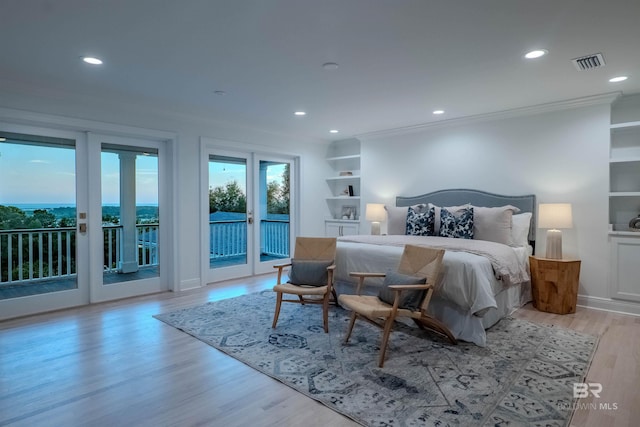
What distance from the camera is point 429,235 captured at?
480 centimetres

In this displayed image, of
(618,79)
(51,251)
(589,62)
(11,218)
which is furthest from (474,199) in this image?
(11,218)

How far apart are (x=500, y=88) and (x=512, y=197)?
1594 millimetres

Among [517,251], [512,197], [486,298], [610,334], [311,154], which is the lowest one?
[610,334]

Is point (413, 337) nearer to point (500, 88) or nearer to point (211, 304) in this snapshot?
point (211, 304)

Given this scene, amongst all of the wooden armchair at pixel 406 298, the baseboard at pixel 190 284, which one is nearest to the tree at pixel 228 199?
the baseboard at pixel 190 284

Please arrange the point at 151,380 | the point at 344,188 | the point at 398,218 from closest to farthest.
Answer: the point at 151,380 → the point at 398,218 → the point at 344,188

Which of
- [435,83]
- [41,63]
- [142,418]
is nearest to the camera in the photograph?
[142,418]

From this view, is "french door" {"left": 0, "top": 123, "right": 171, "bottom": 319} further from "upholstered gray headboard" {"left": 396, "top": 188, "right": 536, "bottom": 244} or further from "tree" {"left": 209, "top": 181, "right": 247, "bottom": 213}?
"upholstered gray headboard" {"left": 396, "top": 188, "right": 536, "bottom": 244}

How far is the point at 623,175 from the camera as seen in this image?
421cm

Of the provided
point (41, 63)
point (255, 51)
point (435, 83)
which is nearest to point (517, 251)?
point (435, 83)

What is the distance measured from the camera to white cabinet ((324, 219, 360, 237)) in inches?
259

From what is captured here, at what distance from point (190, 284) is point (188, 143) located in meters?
2.00

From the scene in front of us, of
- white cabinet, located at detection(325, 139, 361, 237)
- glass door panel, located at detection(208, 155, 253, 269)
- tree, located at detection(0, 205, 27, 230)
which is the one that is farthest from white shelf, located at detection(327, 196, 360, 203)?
tree, located at detection(0, 205, 27, 230)

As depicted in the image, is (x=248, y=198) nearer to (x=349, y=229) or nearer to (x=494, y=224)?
(x=349, y=229)
